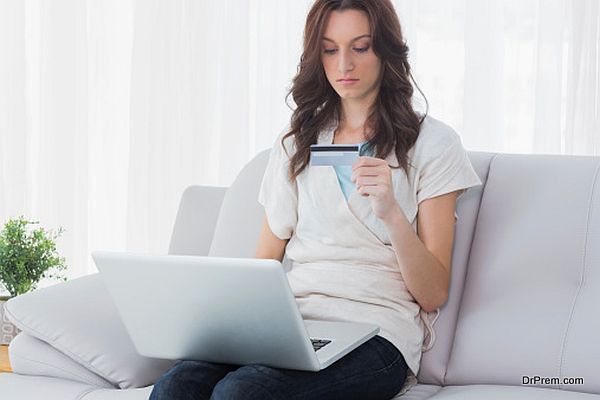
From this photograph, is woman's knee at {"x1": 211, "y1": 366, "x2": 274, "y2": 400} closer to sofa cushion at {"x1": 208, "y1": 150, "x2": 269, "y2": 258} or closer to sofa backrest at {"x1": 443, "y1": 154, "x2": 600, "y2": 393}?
sofa backrest at {"x1": 443, "y1": 154, "x2": 600, "y2": 393}

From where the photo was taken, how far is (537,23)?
2.97m

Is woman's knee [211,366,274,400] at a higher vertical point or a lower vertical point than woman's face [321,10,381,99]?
lower

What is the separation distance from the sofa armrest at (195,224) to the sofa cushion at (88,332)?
1.25 feet

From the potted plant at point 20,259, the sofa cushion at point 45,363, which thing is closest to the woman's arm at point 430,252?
the sofa cushion at point 45,363

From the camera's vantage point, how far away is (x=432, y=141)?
208cm

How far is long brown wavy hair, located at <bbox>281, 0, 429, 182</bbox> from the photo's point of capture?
2105mm

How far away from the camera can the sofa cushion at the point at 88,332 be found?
209 cm

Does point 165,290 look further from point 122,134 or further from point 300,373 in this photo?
point 122,134

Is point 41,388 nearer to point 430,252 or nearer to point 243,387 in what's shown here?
point 243,387

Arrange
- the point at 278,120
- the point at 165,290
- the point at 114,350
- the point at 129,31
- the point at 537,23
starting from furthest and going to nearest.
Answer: the point at 129,31
the point at 278,120
the point at 537,23
the point at 114,350
the point at 165,290

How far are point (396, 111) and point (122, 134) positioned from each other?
5.86 feet

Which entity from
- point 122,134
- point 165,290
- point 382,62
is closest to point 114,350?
point 165,290

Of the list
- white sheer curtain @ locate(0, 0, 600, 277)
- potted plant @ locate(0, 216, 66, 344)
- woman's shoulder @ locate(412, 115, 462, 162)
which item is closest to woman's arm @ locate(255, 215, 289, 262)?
woman's shoulder @ locate(412, 115, 462, 162)

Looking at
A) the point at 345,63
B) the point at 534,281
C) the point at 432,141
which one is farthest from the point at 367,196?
the point at 534,281
